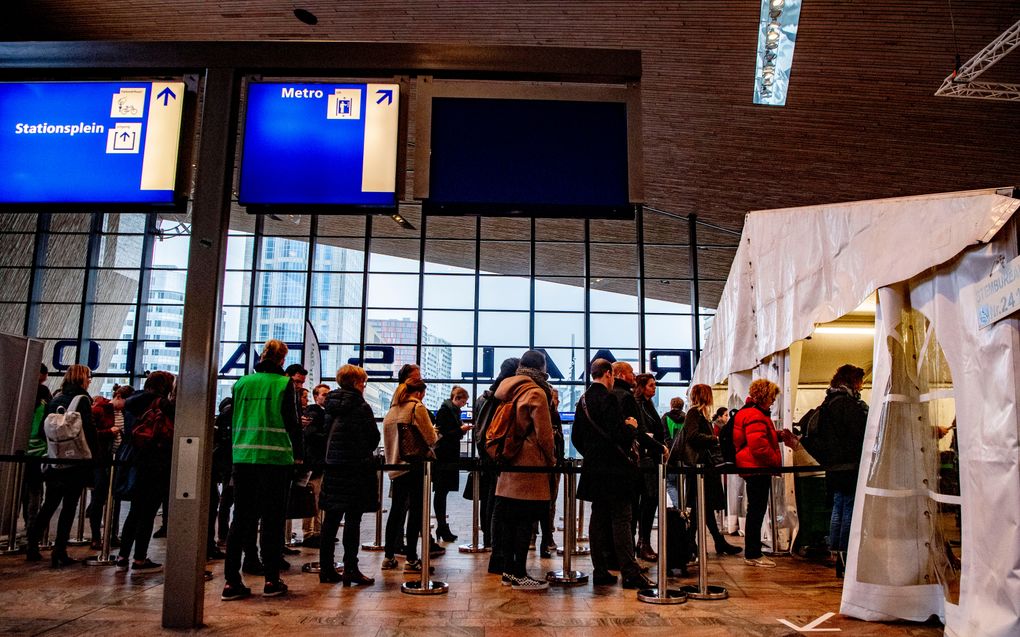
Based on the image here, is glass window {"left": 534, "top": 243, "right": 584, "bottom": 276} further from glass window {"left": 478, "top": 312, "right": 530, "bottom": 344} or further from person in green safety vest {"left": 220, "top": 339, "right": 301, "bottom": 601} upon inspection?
person in green safety vest {"left": 220, "top": 339, "right": 301, "bottom": 601}

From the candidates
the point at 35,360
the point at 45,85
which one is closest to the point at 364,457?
the point at 45,85

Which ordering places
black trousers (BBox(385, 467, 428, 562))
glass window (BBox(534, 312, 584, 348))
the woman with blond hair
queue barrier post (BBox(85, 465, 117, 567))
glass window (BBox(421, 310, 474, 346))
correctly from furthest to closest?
glass window (BBox(534, 312, 584, 348)) < glass window (BBox(421, 310, 474, 346)) < the woman with blond hair < queue barrier post (BBox(85, 465, 117, 567)) < black trousers (BBox(385, 467, 428, 562))

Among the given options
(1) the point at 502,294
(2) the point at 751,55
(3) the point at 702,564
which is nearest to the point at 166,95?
(3) the point at 702,564

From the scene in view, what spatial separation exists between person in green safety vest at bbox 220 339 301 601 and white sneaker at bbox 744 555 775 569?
3748 mm

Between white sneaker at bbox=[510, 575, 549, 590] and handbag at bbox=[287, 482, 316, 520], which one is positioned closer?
white sneaker at bbox=[510, 575, 549, 590]

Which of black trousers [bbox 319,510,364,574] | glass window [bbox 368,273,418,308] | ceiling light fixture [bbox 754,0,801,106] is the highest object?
ceiling light fixture [bbox 754,0,801,106]

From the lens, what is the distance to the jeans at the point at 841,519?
5.30 meters

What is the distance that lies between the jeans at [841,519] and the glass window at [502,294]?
1031 cm

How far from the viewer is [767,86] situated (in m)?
9.92

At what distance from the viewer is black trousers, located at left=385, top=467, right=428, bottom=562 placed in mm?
5410

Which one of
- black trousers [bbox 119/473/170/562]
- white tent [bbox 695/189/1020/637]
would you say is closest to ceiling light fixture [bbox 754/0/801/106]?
white tent [bbox 695/189/1020/637]

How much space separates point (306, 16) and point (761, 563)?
8.34 meters

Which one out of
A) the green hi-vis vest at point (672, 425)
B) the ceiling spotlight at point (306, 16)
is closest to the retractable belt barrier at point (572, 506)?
the green hi-vis vest at point (672, 425)

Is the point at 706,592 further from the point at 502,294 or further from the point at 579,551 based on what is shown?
the point at 502,294
